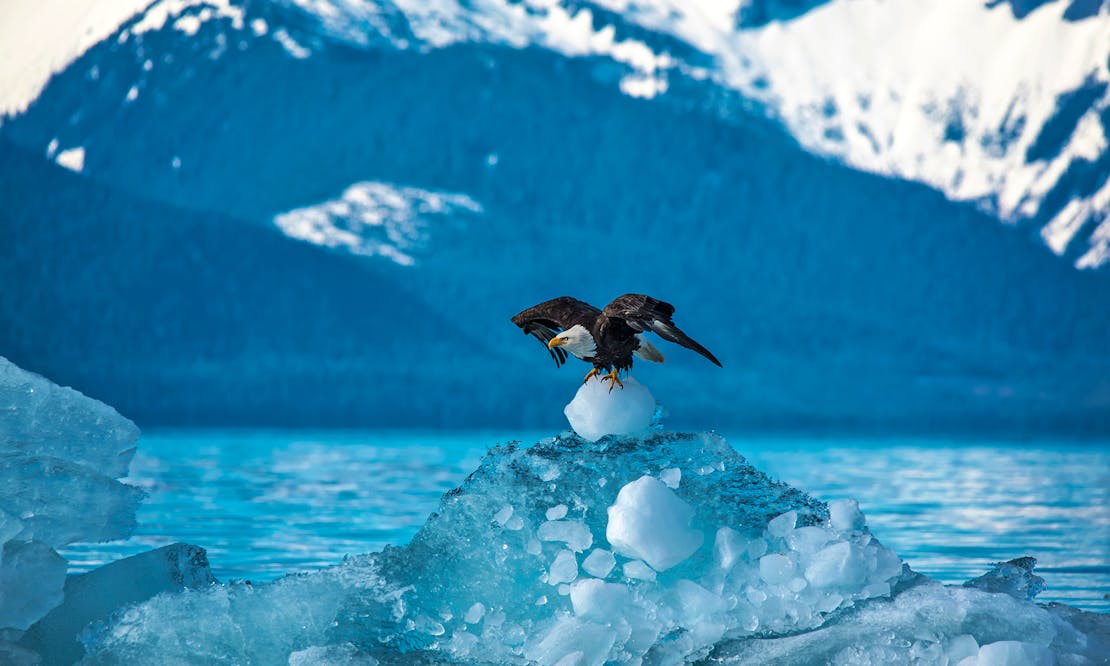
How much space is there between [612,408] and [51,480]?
12.2 feet

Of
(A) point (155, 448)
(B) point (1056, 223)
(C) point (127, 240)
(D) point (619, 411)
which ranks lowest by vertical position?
(A) point (155, 448)

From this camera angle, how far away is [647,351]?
718cm

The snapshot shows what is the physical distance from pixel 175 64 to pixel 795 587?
12835 centimetres

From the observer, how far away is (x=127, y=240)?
109 metres

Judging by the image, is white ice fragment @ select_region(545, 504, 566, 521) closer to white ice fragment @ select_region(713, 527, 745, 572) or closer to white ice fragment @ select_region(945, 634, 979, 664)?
white ice fragment @ select_region(713, 527, 745, 572)

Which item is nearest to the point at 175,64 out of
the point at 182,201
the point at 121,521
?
the point at 182,201

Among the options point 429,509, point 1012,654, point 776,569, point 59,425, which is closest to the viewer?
point 1012,654

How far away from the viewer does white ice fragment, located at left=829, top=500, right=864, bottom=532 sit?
23.1 feet

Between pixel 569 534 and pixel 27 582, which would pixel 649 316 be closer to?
pixel 569 534

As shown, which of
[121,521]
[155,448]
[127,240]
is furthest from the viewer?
[127,240]

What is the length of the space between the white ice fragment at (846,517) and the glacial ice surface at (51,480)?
15.2 ft

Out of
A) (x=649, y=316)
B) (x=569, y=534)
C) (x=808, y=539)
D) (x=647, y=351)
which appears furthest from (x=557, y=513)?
(x=808, y=539)

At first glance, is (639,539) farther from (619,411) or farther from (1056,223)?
(1056,223)

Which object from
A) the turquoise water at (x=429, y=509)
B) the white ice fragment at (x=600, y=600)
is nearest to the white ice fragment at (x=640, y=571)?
the white ice fragment at (x=600, y=600)
